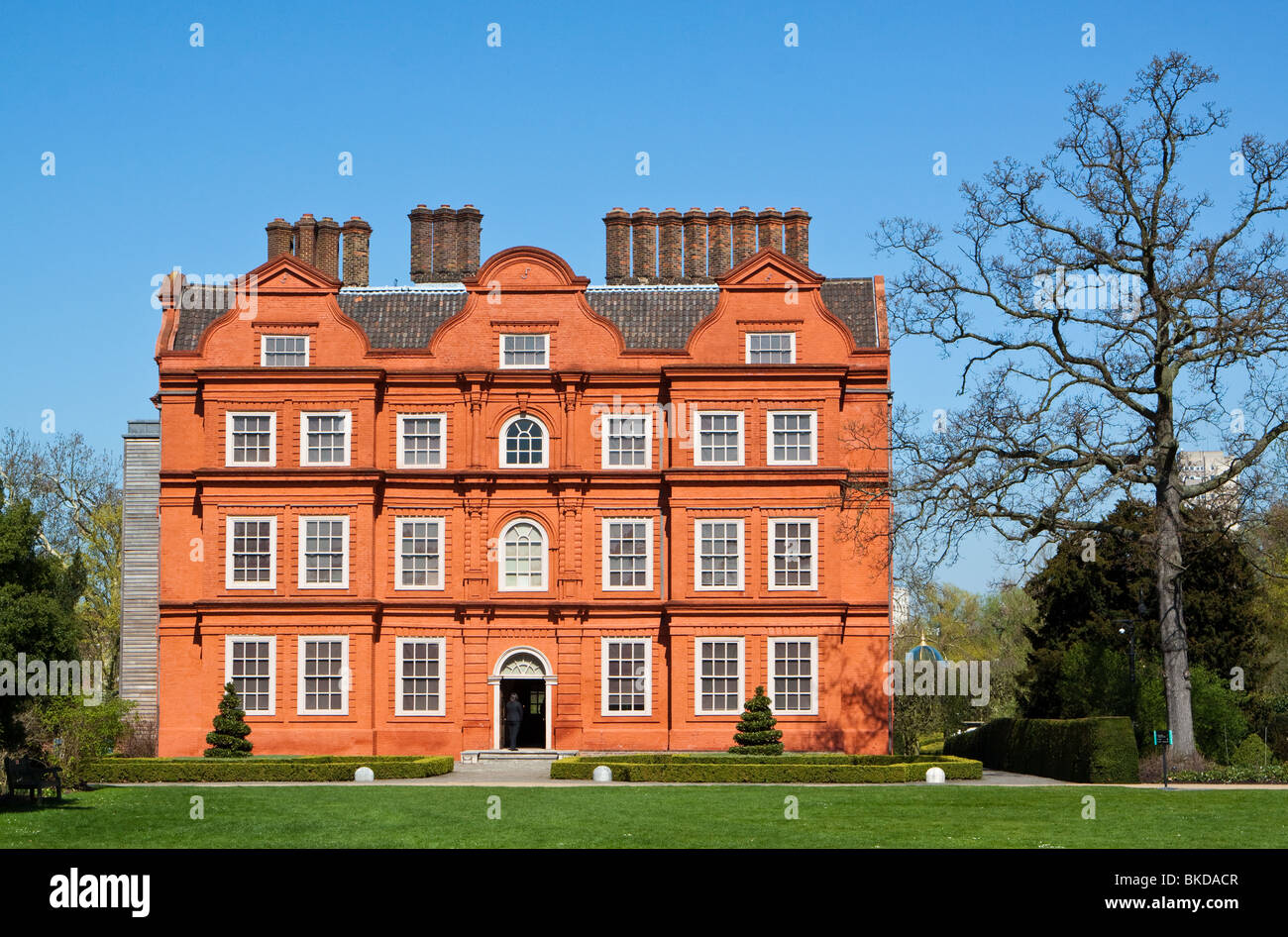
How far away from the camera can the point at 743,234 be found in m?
47.4

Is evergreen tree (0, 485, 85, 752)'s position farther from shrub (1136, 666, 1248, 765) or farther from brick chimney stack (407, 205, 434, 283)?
shrub (1136, 666, 1248, 765)

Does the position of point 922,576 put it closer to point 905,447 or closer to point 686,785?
point 905,447

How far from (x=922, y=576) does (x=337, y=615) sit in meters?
17.4

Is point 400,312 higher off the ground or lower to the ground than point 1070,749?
higher

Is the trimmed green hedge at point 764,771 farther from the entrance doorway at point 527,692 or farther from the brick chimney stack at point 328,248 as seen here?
the brick chimney stack at point 328,248

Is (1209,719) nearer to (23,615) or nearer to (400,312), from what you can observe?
(400,312)

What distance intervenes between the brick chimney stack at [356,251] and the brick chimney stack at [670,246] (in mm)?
9403

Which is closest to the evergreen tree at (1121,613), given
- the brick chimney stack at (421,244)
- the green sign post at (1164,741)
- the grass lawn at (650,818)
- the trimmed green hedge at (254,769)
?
the green sign post at (1164,741)

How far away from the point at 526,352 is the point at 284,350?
714 centimetres

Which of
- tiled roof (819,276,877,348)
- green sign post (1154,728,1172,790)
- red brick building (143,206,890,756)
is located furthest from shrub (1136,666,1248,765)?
tiled roof (819,276,877,348)

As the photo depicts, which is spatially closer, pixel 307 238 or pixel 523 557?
pixel 523 557

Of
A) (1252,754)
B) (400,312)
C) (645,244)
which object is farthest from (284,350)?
(1252,754)

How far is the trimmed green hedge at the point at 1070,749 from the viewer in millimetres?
32719
